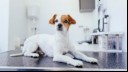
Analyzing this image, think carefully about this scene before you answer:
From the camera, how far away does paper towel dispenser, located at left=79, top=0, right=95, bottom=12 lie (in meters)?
2.84

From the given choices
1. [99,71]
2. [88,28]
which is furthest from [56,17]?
[88,28]

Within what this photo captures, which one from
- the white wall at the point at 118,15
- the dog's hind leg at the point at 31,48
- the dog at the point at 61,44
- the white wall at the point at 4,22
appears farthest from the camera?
the white wall at the point at 4,22

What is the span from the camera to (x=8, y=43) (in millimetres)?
2656

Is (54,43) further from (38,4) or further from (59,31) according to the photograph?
(38,4)

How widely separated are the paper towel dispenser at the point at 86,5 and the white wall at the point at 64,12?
6.1 inches

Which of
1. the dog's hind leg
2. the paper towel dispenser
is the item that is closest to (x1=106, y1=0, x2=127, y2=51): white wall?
the dog's hind leg

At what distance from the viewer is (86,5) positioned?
2.90 meters

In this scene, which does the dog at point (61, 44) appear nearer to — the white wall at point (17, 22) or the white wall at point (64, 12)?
the white wall at point (17, 22)

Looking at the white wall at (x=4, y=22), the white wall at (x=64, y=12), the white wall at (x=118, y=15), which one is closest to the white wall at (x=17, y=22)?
the white wall at (x=4, y=22)

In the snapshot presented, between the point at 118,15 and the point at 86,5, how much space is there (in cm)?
148

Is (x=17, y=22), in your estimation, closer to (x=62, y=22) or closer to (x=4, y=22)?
(x=4, y=22)

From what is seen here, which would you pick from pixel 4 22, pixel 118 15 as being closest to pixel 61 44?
pixel 118 15

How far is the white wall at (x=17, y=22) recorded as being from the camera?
2744 millimetres

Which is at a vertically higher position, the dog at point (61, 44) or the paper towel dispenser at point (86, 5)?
the paper towel dispenser at point (86, 5)
